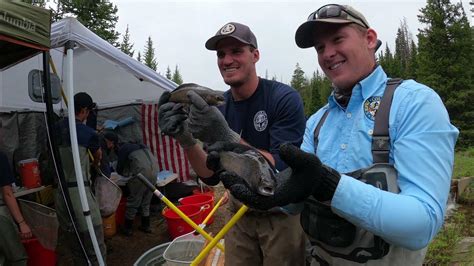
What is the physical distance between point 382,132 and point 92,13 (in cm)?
2450

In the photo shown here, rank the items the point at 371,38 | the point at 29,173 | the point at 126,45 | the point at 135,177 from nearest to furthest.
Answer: the point at 371,38 → the point at 29,173 → the point at 135,177 → the point at 126,45

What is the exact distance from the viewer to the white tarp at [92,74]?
15.0 feet

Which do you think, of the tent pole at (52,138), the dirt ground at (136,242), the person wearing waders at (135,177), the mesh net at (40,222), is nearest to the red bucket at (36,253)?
the mesh net at (40,222)

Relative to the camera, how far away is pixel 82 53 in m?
7.50

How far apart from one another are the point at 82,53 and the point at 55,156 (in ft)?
12.7

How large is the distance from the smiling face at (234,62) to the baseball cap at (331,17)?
0.98 meters

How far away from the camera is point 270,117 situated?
267 centimetres

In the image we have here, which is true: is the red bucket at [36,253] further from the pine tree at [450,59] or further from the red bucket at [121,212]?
the pine tree at [450,59]

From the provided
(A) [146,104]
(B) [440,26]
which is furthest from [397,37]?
(A) [146,104]

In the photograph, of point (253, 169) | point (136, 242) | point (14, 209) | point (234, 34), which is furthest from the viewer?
point (136, 242)

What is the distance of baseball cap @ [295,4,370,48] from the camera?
5.24 ft

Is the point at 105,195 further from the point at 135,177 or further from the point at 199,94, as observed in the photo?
the point at 199,94

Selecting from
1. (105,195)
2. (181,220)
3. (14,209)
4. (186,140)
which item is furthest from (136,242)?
(186,140)

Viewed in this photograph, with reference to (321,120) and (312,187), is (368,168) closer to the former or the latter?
(312,187)
